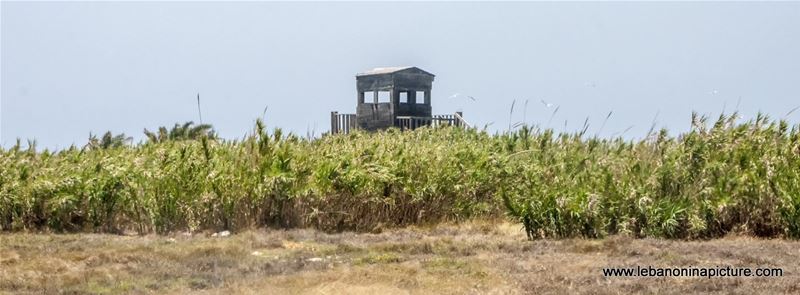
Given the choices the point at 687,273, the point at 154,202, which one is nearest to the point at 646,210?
the point at 687,273

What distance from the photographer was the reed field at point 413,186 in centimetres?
1233

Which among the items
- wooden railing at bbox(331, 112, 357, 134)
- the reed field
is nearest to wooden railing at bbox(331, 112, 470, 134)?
wooden railing at bbox(331, 112, 357, 134)

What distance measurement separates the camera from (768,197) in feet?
40.5

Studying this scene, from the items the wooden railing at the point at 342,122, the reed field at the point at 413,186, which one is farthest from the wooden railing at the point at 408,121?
the reed field at the point at 413,186

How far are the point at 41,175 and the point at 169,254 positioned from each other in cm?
464

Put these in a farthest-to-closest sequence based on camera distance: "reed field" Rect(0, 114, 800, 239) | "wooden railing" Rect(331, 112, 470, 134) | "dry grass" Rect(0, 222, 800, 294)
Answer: "wooden railing" Rect(331, 112, 470, 134)
"reed field" Rect(0, 114, 800, 239)
"dry grass" Rect(0, 222, 800, 294)

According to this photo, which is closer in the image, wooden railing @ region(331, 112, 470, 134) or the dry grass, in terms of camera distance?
the dry grass

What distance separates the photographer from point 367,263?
10156 mm

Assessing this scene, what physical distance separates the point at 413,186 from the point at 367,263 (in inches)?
182

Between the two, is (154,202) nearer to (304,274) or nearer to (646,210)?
(304,274)

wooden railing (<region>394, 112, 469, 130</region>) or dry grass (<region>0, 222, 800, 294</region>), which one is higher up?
wooden railing (<region>394, 112, 469, 130</region>)

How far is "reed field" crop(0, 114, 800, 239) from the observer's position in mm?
12328

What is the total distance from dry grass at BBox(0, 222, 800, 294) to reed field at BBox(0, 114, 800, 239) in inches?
25.1

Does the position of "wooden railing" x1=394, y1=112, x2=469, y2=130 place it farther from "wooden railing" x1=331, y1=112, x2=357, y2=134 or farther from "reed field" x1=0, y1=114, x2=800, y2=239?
"reed field" x1=0, y1=114, x2=800, y2=239
